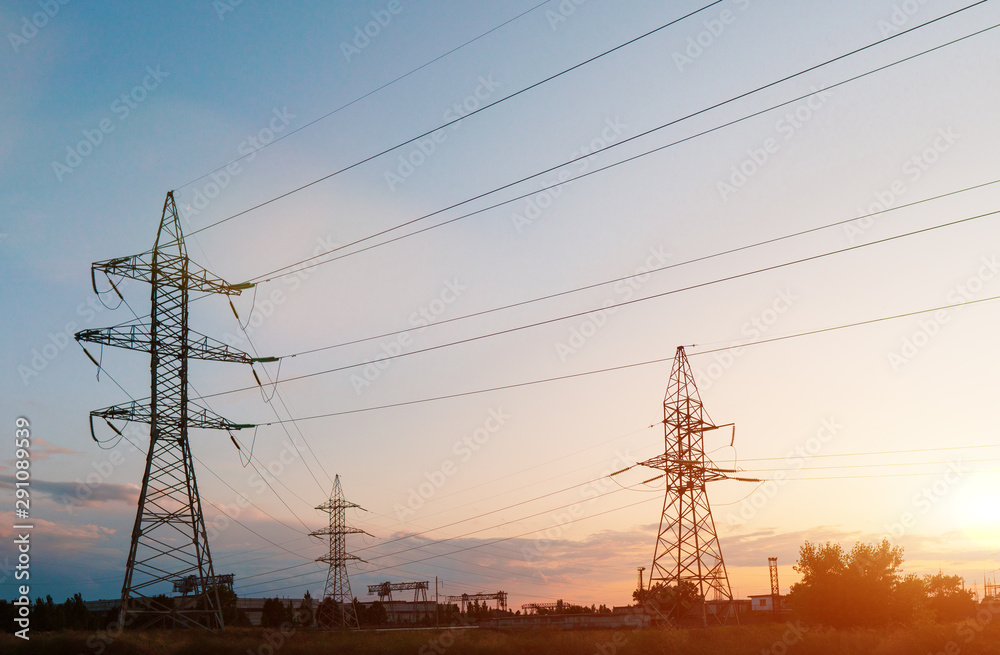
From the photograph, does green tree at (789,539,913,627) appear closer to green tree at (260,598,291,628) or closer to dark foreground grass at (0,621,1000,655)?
dark foreground grass at (0,621,1000,655)

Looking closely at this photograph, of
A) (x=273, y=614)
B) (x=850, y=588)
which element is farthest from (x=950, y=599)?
(x=273, y=614)

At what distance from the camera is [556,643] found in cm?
3447

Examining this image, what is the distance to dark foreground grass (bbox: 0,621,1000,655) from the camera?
1205 inches

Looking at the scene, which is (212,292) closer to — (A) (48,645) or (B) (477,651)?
A: (A) (48,645)

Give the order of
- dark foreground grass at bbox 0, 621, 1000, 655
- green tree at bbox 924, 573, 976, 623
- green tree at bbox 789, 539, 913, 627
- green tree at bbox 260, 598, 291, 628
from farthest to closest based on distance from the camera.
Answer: green tree at bbox 260, 598, 291, 628
green tree at bbox 924, 573, 976, 623
green tree at bbox 789, 539, 913, 627
dark foreground grass at bbox 0, 621, 1000, 655

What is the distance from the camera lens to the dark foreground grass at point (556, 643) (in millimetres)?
30609

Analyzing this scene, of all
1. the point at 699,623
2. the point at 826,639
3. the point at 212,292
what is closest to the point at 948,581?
the point at 699,623

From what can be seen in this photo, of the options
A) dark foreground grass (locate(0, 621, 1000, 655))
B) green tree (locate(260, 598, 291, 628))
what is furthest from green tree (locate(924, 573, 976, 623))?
green tree (locate(260, 598, 291, 628))

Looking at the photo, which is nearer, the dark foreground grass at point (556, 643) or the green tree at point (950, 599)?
the dark foreground grass at point (556, 643)

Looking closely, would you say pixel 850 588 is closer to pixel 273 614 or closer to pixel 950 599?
pixel 950 599

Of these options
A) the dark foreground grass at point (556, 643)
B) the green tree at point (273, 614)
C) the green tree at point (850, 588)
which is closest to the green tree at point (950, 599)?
the green tree at point (850, 588)

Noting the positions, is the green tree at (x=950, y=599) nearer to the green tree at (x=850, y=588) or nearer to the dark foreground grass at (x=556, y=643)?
the green tree at (x=850, y=588)

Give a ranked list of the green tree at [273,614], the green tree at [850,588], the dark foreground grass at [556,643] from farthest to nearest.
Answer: the green tree at [273,614] < the green tree at [850,588] < the dark foreground grass at [556,643]

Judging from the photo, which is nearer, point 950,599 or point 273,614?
point 950,599
